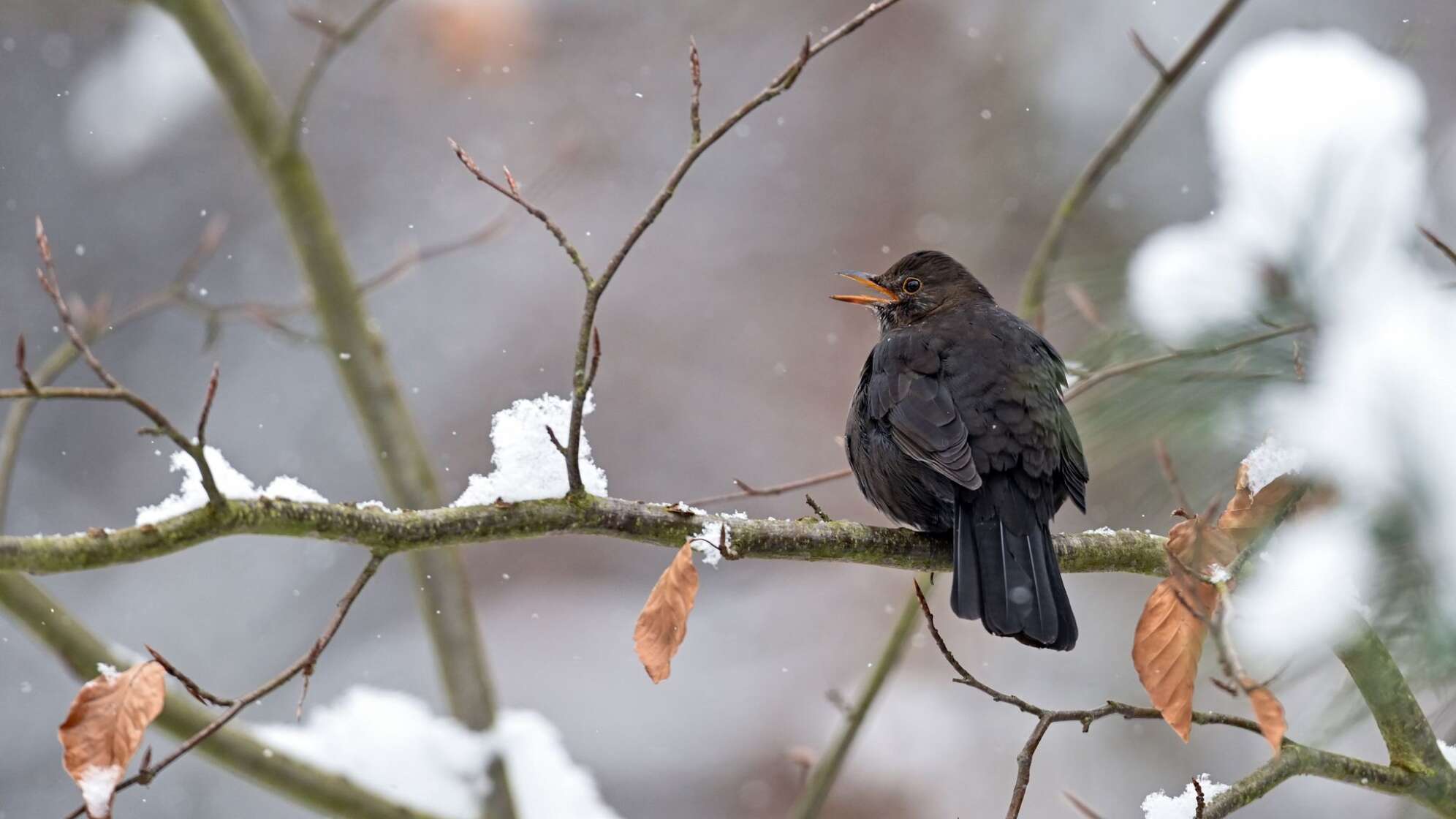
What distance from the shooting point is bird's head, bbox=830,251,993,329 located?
10.9ft

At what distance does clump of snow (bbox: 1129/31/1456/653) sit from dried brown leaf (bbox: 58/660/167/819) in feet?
4.96

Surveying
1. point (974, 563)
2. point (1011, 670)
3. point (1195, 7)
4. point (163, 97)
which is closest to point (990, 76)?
point (1195, 7)

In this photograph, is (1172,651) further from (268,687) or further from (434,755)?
(434,755)

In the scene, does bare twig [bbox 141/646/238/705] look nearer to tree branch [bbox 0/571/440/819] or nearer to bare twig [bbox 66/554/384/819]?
bare twig [bbox 66/554/384/819]

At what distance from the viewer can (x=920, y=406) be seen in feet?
8.73

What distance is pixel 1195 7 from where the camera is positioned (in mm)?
6617

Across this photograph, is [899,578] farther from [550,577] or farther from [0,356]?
[0,356]

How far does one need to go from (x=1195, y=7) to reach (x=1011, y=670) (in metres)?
3.84

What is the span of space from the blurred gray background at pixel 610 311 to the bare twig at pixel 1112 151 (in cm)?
264

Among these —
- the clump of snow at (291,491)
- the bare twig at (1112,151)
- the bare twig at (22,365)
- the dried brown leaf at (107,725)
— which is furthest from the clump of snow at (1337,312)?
the bare twig at (22,365)

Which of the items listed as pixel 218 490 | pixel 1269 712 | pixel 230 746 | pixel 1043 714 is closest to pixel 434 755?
pixel 230 746

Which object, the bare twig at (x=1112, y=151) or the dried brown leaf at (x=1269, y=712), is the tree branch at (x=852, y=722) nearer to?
the bare twig at (x=1112, y=151)

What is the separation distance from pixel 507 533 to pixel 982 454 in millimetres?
1161

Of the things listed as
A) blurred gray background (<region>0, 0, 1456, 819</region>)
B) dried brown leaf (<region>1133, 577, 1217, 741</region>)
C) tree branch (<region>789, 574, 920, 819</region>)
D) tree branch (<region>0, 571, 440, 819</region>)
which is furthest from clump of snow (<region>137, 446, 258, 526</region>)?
blurred gray background (<region>0, 0, 1456, 819</region>)
